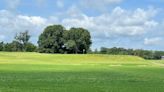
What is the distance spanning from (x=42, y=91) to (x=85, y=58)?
451 feet

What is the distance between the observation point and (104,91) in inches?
962

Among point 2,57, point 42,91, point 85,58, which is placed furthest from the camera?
point 85,58

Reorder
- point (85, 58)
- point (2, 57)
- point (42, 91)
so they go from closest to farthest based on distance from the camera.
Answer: point (42, 91), point (2, 57), point (85, 58)

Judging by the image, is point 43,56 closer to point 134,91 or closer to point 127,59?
point 127,59

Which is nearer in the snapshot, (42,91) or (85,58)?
(42,91)

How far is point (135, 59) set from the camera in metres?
168

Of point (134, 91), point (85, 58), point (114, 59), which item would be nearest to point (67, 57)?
point (85, 58)

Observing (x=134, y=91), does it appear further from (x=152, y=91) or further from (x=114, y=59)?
(x=114, y=59)

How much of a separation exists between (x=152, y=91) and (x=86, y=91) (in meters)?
3.77

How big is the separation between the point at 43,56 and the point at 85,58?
50.7 ft

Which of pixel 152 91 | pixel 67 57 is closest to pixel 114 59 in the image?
pixel 67 57

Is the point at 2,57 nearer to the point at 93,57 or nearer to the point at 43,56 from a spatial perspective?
the point at 43,56

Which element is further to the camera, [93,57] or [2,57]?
[93,57]

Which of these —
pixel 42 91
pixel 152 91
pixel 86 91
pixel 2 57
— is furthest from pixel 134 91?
pixel 2 57
